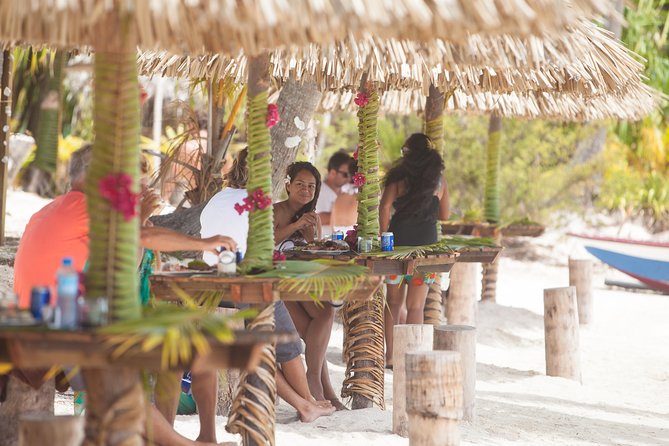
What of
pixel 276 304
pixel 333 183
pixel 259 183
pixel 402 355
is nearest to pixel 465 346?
pixel 402 355

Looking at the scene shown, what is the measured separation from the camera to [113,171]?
3.25 meters

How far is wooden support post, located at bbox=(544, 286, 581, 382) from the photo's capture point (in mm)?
7801

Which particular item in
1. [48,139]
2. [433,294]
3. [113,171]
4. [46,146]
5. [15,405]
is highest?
[48,139]

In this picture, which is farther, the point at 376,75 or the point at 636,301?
the point at 636,301

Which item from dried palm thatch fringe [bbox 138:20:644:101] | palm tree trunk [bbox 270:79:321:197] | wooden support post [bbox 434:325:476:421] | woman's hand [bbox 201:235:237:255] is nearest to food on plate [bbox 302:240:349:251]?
wooden support post [bbox 434:325:476:421]

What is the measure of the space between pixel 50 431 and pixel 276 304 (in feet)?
6.50

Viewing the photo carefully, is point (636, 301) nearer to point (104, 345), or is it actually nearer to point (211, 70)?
point (211, 70)

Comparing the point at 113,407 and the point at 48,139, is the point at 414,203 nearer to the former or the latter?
the point at 113,407

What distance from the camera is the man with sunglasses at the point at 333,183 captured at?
8445 mm

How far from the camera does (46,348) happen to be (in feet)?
9.67

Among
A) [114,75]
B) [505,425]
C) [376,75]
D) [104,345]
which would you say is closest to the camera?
[104,345]

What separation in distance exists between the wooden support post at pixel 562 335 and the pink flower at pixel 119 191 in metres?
5.16

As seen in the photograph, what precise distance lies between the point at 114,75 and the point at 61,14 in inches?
11.0

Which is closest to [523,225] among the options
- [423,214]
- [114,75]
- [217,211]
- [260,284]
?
[423,214]
